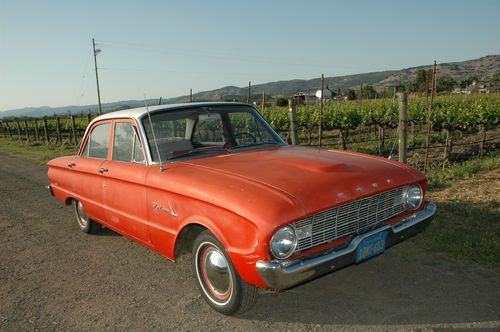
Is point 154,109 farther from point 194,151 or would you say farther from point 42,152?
point 42,152

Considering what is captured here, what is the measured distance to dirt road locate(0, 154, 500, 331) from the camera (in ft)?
9.62

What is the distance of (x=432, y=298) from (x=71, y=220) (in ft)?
16.3

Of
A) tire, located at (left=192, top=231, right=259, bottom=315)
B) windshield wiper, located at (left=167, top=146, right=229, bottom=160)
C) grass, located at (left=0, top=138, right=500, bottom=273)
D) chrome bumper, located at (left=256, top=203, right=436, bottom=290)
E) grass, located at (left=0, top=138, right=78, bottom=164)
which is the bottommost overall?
grass, located at (left=0, top=138, right=78, bottom=164)

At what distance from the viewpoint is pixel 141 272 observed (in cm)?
400

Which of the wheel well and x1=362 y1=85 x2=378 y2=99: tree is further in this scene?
x1=362 y1=85 x2=378 y2=99: tree

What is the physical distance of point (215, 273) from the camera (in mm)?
3100

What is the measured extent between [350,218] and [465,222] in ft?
8.52

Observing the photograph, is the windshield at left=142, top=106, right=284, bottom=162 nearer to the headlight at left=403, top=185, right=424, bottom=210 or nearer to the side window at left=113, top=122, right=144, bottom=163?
the side window at left=113, top=122, right=144, bottom=163

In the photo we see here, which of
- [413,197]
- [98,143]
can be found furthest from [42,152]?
[413,197]

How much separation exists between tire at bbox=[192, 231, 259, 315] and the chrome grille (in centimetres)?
54

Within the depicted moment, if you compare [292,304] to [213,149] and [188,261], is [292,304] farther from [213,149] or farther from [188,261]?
[213,149]

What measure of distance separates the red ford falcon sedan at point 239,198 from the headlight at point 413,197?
0.01m

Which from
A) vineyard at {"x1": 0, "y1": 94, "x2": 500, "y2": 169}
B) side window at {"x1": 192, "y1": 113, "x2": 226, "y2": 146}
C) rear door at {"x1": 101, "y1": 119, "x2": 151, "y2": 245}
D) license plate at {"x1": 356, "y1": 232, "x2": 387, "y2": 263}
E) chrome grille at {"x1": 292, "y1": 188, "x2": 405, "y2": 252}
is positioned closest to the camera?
chrome grille at {"x1": 292, "y1": 188, "x2": 405, "y2": 252}

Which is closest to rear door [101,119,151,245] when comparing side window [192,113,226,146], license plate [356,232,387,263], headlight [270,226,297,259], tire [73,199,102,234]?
side window [192,113,226,146]
